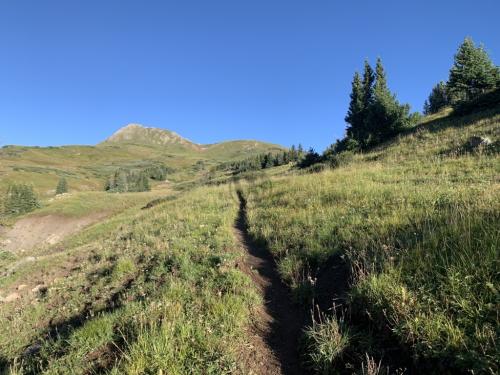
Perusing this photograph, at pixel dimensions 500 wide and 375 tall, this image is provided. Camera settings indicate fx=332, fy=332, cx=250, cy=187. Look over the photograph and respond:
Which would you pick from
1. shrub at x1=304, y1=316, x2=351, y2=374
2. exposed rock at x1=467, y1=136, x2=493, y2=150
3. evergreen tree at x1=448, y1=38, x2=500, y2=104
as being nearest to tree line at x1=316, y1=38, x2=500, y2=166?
evergreen tree at x1=448, y1=38, x2=500, y2=104

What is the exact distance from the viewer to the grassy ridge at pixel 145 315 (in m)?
4.35

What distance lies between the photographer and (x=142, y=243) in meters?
12.6

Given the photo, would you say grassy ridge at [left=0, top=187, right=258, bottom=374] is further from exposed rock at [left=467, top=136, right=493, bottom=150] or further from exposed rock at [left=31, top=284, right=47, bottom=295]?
exposed rock at [left=467, top=136, right=493, bottom=150]

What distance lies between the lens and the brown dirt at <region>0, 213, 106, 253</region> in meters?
40.0

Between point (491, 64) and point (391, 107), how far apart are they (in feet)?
63.6

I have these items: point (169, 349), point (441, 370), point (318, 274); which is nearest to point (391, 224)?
point (318, 274)

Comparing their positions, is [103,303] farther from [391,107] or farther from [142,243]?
[391,107]

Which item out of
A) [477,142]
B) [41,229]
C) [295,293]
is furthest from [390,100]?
[41,229]

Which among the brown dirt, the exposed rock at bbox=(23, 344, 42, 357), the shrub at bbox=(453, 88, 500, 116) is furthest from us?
the brown dirt

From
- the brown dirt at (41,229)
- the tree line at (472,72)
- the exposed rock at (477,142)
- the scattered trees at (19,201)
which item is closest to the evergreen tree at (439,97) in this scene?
the tree line at (472,72)

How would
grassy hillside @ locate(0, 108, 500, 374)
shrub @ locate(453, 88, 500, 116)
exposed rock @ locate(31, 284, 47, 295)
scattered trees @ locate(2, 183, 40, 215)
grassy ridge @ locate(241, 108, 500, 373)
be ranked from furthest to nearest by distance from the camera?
scattered trees @ locate(2, 183, 40, 215) < shrub @ locate(453, 88, 500, 116) < exposed rock @ locate(31, 284, 47, 295) < grassy hillside @ locate(0, 108, 500, 374) < grassy ridge @ locate(241, 108, 500, 373)

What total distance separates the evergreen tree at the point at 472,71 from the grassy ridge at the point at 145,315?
4939 centimetres

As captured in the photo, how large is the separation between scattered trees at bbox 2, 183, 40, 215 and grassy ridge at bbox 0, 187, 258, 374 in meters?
70.1

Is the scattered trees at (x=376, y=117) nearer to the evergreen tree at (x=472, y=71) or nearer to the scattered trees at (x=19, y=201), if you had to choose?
the evergreen tree at (x=472, y=71)
